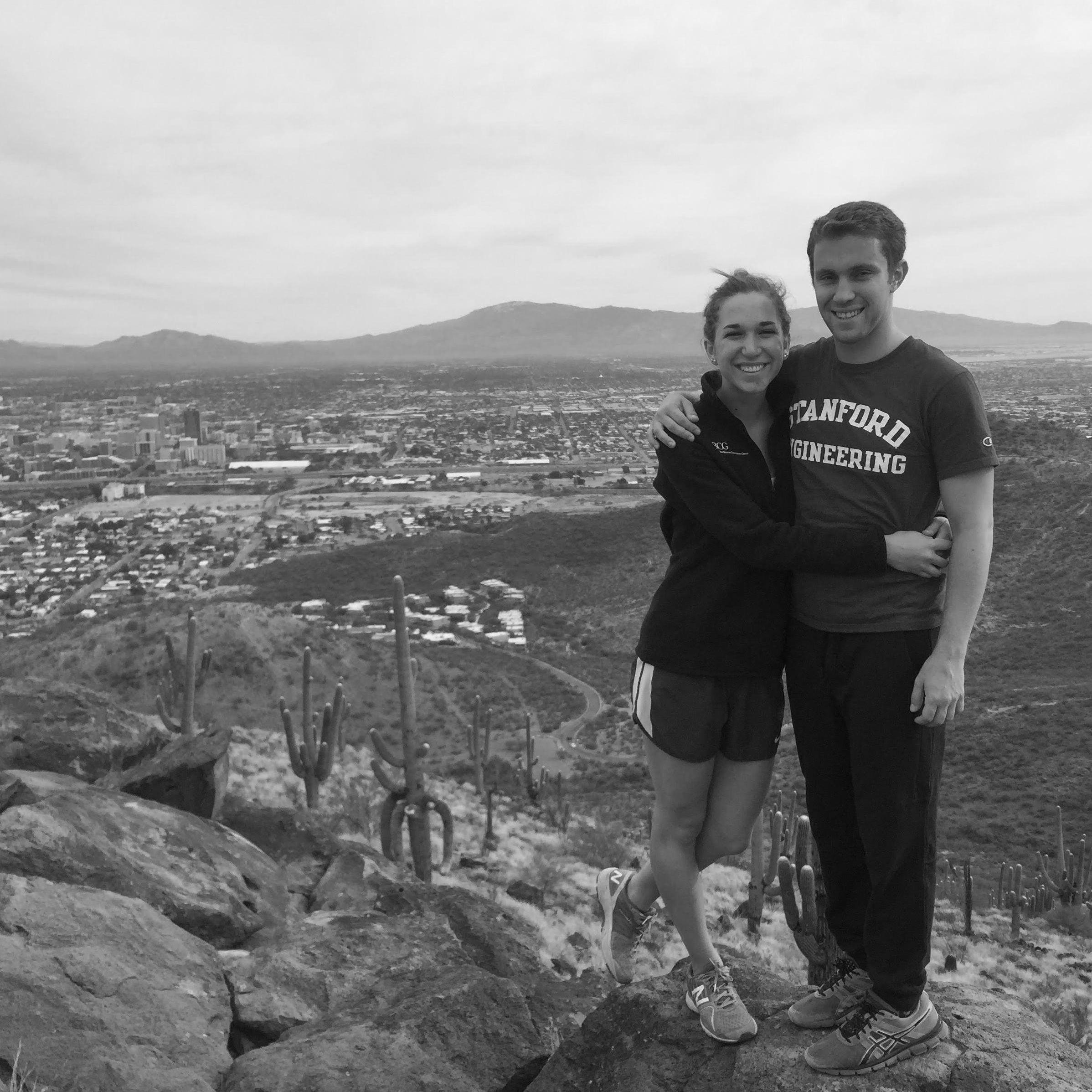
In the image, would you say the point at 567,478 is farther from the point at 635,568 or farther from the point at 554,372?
the point at 554,372

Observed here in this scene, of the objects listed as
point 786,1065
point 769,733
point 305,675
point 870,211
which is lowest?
point 305,675

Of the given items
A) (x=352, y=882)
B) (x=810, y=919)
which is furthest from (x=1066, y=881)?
(x=352, y=882)

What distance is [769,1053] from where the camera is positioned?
304 centimetres

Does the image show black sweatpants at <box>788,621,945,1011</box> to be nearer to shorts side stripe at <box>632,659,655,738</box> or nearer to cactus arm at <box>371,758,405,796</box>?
shorts side stripe at <box>632,659,655,738</box>

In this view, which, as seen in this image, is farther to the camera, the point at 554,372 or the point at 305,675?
the point at 554,372

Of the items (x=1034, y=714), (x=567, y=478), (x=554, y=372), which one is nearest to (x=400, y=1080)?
(x=1034, y=714)

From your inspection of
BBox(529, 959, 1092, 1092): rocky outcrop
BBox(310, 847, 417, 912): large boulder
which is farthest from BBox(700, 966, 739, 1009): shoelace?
BBox(310, 847, 417, 912): large boulder

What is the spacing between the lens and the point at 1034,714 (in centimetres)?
1977

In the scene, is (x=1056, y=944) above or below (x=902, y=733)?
below

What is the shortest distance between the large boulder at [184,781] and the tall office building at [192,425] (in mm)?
92715

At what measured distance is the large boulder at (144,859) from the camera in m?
4.64

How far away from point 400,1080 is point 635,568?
32069mm

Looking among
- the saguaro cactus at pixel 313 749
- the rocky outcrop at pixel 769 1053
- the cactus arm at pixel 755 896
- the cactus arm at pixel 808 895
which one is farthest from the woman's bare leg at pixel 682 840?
the saguaro cactus at pixel 313 749

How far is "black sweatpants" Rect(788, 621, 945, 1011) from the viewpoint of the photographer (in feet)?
8.94
